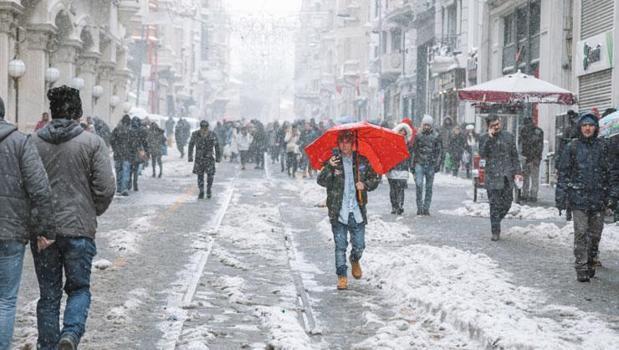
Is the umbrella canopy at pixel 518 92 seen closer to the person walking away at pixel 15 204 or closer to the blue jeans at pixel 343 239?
the blue jeans at pixel 343 239

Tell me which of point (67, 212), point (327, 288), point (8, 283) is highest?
point (67, 212)

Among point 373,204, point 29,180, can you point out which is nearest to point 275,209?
point 373,204

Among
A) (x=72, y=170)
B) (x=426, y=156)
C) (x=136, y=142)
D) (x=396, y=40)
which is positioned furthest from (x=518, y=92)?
(x=396, y=40)

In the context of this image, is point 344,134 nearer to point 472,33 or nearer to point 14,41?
point 14,41

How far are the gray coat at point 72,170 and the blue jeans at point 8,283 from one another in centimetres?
49

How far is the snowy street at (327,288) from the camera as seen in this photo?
7.48 metres

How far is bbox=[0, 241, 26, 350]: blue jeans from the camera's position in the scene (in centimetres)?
569

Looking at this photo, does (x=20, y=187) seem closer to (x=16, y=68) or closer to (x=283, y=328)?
(x=283, y=328)

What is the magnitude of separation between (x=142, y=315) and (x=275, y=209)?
11.2 m

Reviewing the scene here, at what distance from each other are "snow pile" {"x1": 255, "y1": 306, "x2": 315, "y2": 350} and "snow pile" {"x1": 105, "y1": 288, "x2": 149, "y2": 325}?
106cm

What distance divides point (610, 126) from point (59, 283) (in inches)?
307

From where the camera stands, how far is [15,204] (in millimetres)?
5703

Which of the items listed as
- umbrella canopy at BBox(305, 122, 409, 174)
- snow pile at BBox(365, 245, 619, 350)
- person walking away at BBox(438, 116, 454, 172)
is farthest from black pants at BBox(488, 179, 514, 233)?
person walking away at BBox(438, 116, 454, 172)

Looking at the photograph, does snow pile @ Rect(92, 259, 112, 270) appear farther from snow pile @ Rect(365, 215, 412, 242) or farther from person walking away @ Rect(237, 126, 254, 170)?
person walking away @ Rect(237, 126, 254, 170)
